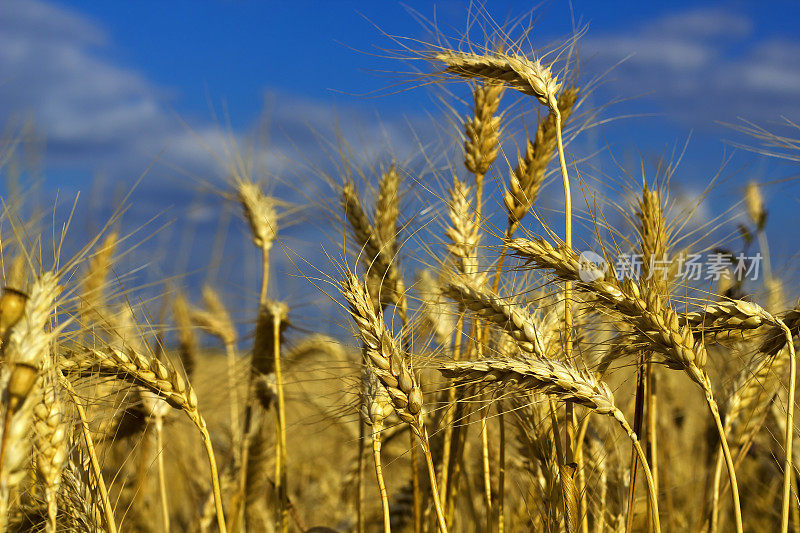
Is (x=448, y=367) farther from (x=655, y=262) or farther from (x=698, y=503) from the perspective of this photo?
(x=698, y=503)

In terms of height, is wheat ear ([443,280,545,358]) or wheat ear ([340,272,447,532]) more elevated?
wheat ear ([443,280,545,358])

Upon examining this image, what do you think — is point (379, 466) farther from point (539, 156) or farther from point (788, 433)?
point (539, 156)

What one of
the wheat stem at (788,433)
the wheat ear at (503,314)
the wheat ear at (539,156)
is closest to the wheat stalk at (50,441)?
the wheat ear at (503,314)

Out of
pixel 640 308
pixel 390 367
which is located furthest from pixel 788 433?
pixel 390 367

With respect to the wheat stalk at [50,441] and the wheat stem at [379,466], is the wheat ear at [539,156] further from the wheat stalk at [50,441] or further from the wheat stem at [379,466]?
the wheat stalk at [50,441]

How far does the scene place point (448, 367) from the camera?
1.75 meters

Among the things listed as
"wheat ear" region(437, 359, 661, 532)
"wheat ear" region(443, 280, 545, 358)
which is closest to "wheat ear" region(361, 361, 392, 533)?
"wheat ear" region(437, 359, 661, 532)

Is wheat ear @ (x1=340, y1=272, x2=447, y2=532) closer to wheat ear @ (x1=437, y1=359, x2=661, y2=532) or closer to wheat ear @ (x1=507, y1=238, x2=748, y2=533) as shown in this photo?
wheat ear @ (x1=437, y1=359, x2=661, y2=532)

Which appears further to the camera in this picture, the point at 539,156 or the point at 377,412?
the point at 539,156

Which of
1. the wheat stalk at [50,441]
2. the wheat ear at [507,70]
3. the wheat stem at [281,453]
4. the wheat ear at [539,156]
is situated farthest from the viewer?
the wheat stem at [281,453]

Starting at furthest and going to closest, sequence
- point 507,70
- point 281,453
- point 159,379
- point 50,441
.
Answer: point 281,453 < point 507,70 < point 159,379 < point 50,441

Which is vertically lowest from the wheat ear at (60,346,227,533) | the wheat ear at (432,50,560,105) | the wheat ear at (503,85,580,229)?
the wheat ear at (60,346,227,533)

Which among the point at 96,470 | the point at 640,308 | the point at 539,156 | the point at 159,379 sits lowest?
the point at 96,470

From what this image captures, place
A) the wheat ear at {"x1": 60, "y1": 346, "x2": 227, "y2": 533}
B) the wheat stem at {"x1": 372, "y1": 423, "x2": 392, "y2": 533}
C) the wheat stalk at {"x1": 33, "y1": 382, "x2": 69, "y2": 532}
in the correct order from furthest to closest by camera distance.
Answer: the wheat ear at {"x1": 60, "y1": 346, "x2": 227, "y2": 533}, the wheat stem at {"x1": 372, "y1": 423, "x2": 392, "y2": 533}, the wheat stalk at {"x1": 33, "y1": 382, "x2": 69, "y2": 532}
